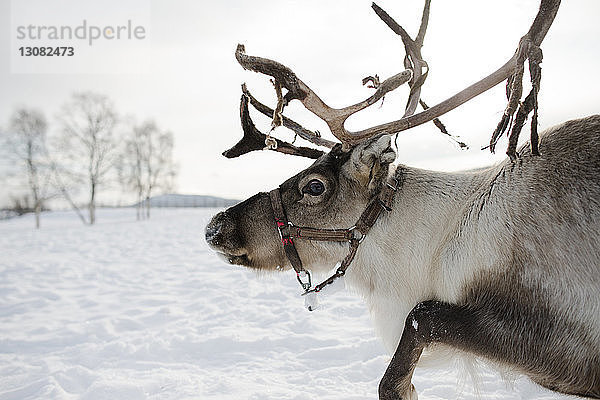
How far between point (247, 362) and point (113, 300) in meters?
3.21

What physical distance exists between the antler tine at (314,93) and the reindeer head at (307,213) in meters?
0.12

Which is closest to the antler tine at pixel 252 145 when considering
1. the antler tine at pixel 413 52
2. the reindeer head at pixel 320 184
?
the reindeer head at pixel 320 184

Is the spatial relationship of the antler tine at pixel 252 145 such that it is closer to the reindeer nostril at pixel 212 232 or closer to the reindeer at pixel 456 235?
the reindeer at pixel 456 235

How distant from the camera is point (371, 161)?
2.36 meters

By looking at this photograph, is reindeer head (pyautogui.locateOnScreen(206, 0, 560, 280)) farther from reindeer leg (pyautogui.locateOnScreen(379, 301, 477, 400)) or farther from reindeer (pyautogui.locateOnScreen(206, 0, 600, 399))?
reindeer leg (pyautogui.locateOnScreen(379, 301, 477, 400))

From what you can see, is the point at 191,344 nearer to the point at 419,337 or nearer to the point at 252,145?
the point at 252,145

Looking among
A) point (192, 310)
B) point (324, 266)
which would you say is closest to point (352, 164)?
point (324, 266)

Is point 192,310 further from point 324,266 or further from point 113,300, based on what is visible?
point 324,266

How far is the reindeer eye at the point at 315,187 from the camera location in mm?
2527

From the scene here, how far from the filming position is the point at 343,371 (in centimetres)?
353

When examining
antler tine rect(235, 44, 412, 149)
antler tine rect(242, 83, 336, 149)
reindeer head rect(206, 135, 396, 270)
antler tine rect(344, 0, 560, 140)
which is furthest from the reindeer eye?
antler tine rect(242, 83, 336, 149)

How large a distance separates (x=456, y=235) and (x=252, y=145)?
5.13 feet

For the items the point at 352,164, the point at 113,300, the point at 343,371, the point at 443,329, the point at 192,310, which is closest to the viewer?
the point at 443,329

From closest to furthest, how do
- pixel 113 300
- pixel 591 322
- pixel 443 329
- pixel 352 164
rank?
pixel 591 322 < pixel 443 329 < pixel 352 164 < pixel 113 300
